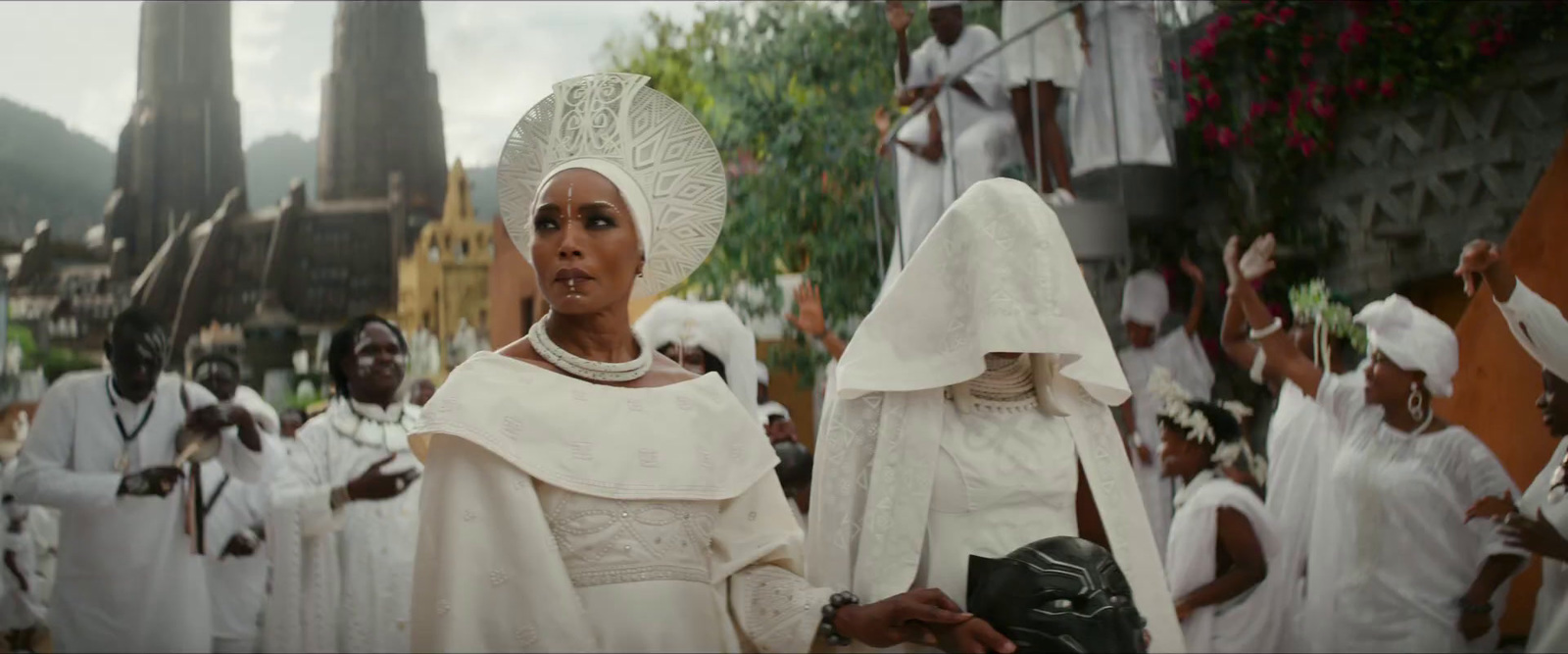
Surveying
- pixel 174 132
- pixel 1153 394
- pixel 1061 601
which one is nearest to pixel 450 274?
pixel 174 132

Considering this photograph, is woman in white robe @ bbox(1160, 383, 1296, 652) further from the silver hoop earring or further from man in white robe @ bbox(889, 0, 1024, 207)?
man in white robe @ bbox(889, 0, 1024, 207)

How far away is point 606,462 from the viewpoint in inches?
111

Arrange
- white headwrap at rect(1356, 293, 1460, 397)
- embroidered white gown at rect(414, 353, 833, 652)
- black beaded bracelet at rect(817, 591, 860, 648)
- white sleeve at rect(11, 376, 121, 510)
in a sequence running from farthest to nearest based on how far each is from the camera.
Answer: white sleeve at rect(11, 376, 121, 510)
white headwrap at rect(1356, 293, 1460, 397)
black beaded bracelet at rect(817, 591, 860, 648)
embroidered white gown at rect(414, 353, 833, 652)

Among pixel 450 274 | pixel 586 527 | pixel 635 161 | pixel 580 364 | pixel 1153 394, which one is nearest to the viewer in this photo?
pixel 586 527

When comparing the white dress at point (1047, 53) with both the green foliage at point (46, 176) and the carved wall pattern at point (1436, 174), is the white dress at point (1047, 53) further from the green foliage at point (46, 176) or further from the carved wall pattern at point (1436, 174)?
the green foliage at point (46, 176)

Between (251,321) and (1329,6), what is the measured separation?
25.7ft

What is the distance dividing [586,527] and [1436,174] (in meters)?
5.29

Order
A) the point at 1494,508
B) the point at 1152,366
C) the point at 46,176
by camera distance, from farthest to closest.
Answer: the point at 46,176
the point at 1152,366
the point at 1494,508

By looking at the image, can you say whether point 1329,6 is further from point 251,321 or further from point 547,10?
point 251,321

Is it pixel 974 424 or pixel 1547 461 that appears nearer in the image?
pixel 974 424

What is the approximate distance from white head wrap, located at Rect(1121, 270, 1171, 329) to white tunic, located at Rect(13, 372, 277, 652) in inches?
189

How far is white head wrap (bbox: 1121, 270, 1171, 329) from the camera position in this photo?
27.2ft

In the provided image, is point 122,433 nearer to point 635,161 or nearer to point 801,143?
point 635,161

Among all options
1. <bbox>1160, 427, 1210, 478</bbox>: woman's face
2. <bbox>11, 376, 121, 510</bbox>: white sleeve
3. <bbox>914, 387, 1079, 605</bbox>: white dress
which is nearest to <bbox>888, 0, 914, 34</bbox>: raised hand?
<bbox>1160, 427, 1210, 478</bbox>: woman's face
